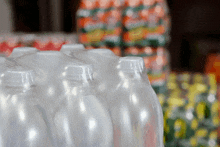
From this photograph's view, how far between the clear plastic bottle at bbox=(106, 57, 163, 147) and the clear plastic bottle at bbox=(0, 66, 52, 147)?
0.15 metres

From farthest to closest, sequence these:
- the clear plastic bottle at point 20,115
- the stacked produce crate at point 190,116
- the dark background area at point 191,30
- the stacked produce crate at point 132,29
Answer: the dark background area at point 191,30
the stacked produce crate at point 132,29
the stacked produce crate at point 190,116
the clear plastic bottle at point 20,115

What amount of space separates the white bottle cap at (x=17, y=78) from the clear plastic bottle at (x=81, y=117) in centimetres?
7

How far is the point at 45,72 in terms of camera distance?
20.8 inches

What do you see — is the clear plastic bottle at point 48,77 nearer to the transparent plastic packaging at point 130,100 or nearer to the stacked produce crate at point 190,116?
the transparent plastic packaging at point 130,100

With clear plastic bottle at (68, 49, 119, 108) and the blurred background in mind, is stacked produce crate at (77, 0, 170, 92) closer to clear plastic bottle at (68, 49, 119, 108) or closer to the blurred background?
the blurred background

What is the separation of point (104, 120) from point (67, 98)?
0.07m

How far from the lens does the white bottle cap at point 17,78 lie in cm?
45

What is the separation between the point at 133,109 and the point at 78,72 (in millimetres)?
139

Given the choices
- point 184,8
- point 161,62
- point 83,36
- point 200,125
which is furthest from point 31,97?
point 184,8

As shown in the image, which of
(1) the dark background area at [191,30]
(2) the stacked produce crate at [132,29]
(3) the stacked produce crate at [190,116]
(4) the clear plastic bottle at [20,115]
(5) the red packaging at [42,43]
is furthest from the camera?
(1) the dark background area at [191,30]

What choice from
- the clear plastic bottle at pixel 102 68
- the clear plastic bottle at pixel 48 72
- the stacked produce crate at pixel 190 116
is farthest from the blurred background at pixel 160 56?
the clear plastic bottle at pixel 48 72

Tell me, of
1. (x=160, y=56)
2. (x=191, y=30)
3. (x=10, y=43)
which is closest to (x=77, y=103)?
(x=160, y=56)

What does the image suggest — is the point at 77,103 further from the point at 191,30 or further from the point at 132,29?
the point at 191,30

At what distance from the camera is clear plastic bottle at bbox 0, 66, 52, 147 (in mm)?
426
